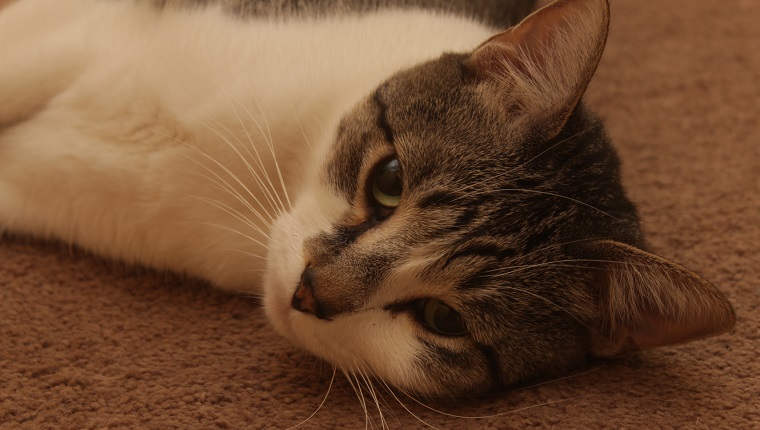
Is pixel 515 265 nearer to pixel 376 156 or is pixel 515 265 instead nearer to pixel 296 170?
pixel 376 156

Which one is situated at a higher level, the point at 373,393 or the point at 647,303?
the point at 647,303

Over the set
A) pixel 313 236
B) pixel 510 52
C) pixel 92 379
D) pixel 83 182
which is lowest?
pixel 92 379

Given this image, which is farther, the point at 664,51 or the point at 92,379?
the point at 664,51

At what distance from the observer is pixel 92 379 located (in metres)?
1.60

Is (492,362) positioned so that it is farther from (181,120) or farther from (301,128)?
(181,120)

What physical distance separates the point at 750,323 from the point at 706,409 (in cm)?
36

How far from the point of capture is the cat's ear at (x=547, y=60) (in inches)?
60.1

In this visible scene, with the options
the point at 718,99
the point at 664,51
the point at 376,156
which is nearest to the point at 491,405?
the point at 376,156

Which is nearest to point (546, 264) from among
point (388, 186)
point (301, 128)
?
point (388, 186)

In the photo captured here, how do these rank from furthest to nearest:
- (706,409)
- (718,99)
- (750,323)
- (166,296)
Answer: (718,99) < (166,296) < (750,323) < (706,409)

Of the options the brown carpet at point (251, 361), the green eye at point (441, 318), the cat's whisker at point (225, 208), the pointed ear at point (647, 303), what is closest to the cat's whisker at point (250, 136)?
the cat's whisker at point (225, 208)

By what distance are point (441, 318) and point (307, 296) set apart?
31 centimetres

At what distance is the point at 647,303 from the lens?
1573mm

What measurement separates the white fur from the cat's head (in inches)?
7.5
